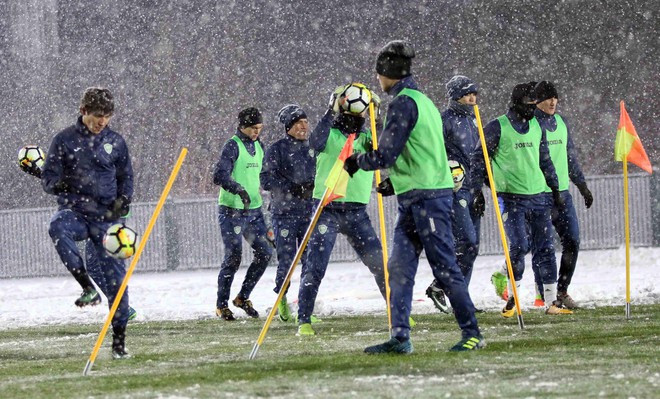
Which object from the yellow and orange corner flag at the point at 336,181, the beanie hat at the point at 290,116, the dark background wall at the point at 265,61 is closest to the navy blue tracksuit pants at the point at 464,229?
the beanie hat at the point at 290,116

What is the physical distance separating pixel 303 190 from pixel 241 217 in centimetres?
86

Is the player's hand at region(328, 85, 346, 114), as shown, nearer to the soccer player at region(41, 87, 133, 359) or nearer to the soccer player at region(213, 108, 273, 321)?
the soccer player at region(41, 87, 133, 359)

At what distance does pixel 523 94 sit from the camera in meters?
10.5

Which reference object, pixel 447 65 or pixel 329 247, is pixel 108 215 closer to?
pixel 329 247

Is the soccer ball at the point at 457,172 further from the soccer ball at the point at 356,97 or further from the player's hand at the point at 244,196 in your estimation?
the player's hand at the point at 244,196

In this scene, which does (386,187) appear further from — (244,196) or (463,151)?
(244,196)

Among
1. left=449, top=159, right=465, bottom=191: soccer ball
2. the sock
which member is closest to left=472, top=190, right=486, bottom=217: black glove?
left=449, top=159, right=465, bottom=191: soccer ball

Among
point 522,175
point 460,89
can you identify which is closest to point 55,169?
point 460,89

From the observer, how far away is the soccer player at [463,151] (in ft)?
34.8

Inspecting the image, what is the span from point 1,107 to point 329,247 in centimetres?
3044

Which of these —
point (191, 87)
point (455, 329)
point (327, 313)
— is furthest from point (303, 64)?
point (455, 329)

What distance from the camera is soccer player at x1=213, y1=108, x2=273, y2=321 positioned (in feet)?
38.7

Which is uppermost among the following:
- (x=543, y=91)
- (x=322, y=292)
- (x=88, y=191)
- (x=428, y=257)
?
(x=543, y=91)

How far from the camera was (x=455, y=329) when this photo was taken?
9492 mm
